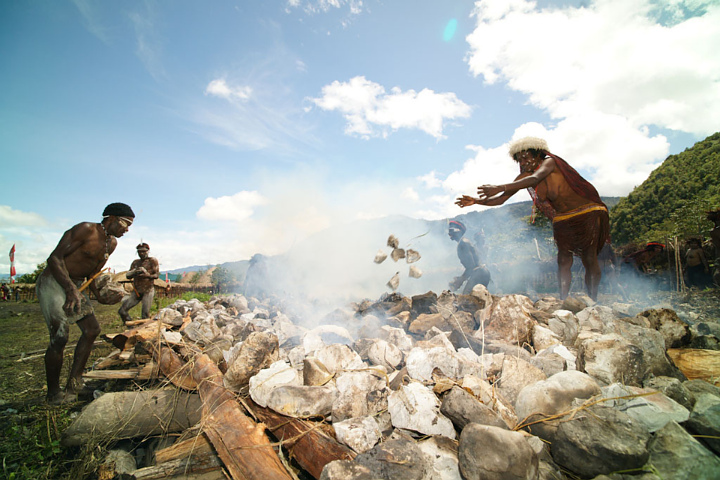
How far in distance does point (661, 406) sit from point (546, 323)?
1.66m

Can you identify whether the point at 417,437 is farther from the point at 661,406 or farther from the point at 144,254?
the point at 144,254

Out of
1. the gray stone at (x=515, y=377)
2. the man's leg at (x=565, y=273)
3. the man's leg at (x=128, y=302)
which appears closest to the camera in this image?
the gray stone at (x=515, y=377)

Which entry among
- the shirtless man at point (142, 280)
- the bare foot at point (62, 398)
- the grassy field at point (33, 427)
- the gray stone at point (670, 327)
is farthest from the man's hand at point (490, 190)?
the shirtless man at point (142, 280)

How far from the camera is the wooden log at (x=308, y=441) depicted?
1456 millimetres

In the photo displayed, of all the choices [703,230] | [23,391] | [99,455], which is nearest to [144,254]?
[23,391]

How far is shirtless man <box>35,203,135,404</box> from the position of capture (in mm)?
2730

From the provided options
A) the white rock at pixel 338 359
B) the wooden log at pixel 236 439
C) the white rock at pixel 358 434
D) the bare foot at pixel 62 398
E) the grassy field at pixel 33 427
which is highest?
the white rock at pixel 338 359

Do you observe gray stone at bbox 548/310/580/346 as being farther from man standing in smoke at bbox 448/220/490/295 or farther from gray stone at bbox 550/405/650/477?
man standing in smoke at bbox 448/220/490/295

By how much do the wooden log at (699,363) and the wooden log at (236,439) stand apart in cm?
261

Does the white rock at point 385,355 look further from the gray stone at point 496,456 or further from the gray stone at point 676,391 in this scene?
the gray stone at point 676,391

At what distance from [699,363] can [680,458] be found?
1296mm

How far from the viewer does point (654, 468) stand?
114 centimetres

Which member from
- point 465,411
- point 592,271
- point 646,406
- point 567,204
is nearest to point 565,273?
point 592,271

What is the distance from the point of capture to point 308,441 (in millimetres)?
1559
